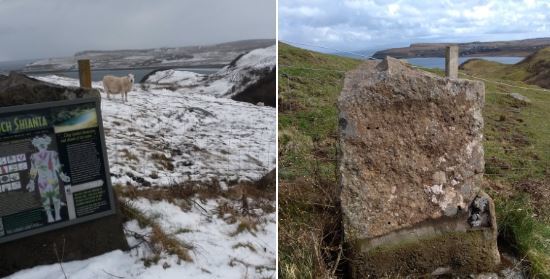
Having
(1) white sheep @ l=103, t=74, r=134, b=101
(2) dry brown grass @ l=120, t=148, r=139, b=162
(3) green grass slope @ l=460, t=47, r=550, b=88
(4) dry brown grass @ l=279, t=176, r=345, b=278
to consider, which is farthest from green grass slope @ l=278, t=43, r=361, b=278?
(3) green grass slope @ l=460, t=47, r=550, b=88

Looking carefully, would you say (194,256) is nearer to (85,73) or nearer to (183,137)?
(183,137)

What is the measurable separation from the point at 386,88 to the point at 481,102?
836mm

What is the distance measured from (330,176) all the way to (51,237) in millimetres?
2692

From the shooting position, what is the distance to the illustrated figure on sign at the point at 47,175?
366 centimetres

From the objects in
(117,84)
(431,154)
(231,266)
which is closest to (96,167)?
(117,84)

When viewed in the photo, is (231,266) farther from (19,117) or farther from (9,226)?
(19,117)

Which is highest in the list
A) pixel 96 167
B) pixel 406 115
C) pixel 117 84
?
pixel 117 84

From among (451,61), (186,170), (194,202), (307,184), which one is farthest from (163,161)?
(451,61)

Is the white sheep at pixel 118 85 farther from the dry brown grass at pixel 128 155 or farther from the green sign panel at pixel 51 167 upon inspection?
the dry brown grass at pixel 128 155

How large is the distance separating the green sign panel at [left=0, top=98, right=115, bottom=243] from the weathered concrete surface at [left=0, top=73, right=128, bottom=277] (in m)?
0.10

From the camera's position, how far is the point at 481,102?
13.6 ft

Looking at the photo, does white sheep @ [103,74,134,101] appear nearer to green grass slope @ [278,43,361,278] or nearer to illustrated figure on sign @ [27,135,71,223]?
illustrated figure on sign @ [27,135,71,223]

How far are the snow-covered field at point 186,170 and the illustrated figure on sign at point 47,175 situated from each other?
47cm

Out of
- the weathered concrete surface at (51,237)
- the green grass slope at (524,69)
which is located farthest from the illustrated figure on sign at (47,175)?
the green grass slope at (524,69)
